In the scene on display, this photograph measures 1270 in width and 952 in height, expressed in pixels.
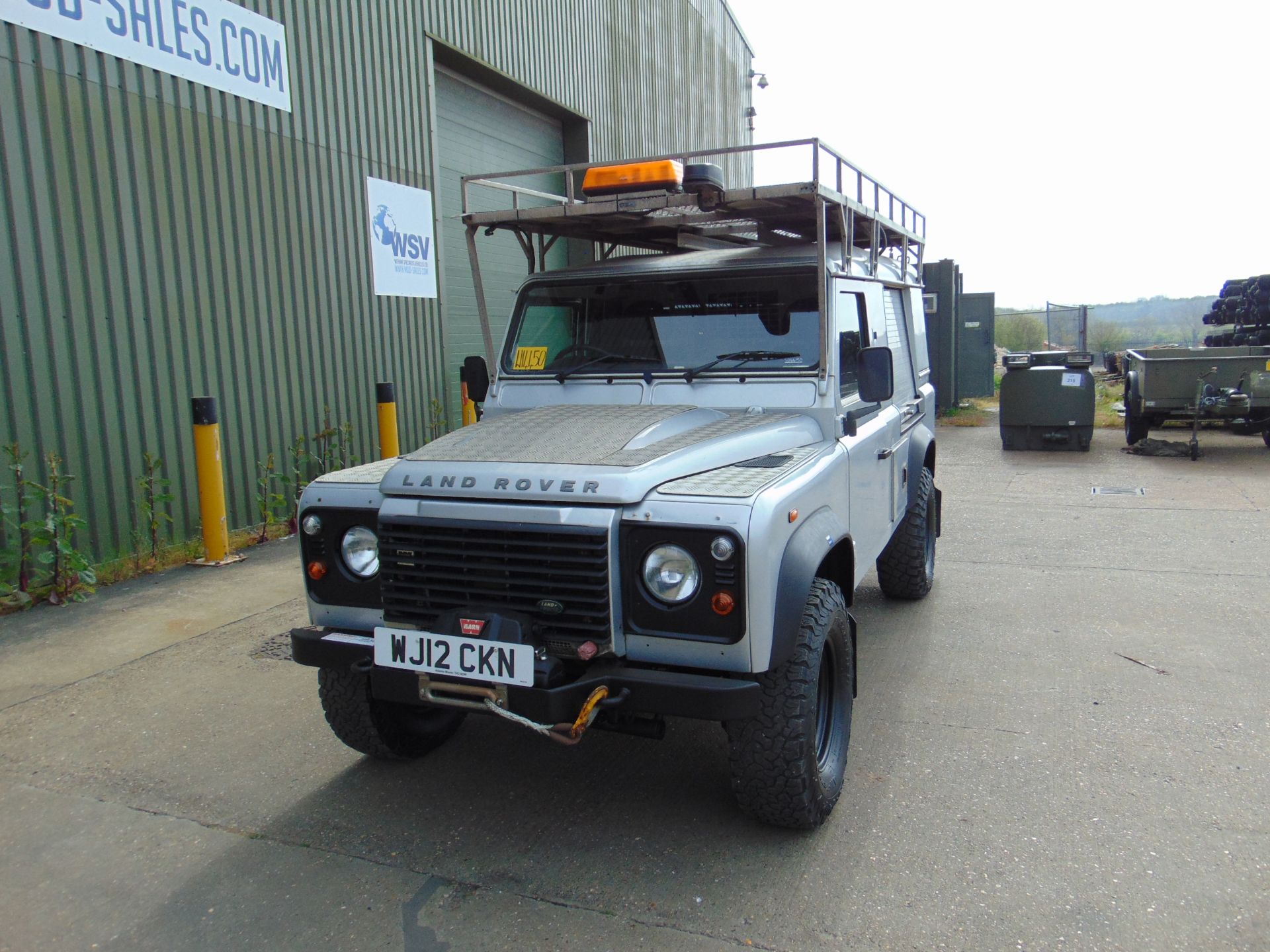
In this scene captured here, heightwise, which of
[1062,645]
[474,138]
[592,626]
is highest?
[474,138]

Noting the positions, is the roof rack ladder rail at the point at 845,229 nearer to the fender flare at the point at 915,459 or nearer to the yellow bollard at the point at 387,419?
the fender flare at the point at 915,459

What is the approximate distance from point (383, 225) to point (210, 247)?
7.15ft

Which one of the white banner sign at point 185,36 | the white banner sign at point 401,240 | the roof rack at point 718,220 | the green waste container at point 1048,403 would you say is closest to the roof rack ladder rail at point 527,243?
the roof rack at point 718,220

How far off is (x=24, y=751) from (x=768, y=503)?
3220mm

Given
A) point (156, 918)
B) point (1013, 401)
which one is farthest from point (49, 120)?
point (1013, 401)

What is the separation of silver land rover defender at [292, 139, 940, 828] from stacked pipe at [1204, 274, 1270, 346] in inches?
435

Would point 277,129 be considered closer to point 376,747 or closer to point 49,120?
point 49,120

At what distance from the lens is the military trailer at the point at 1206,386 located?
1120cm

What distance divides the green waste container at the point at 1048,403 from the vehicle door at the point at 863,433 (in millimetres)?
8481

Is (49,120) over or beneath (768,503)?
over

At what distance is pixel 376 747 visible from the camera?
357 centimetres

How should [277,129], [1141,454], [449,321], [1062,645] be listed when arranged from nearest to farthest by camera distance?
[1062,645] → [277,129] → [449,321] → [1141,454]

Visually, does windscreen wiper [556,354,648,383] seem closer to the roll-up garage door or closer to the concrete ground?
the concrete ground

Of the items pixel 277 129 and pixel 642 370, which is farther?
pixel 277 129
